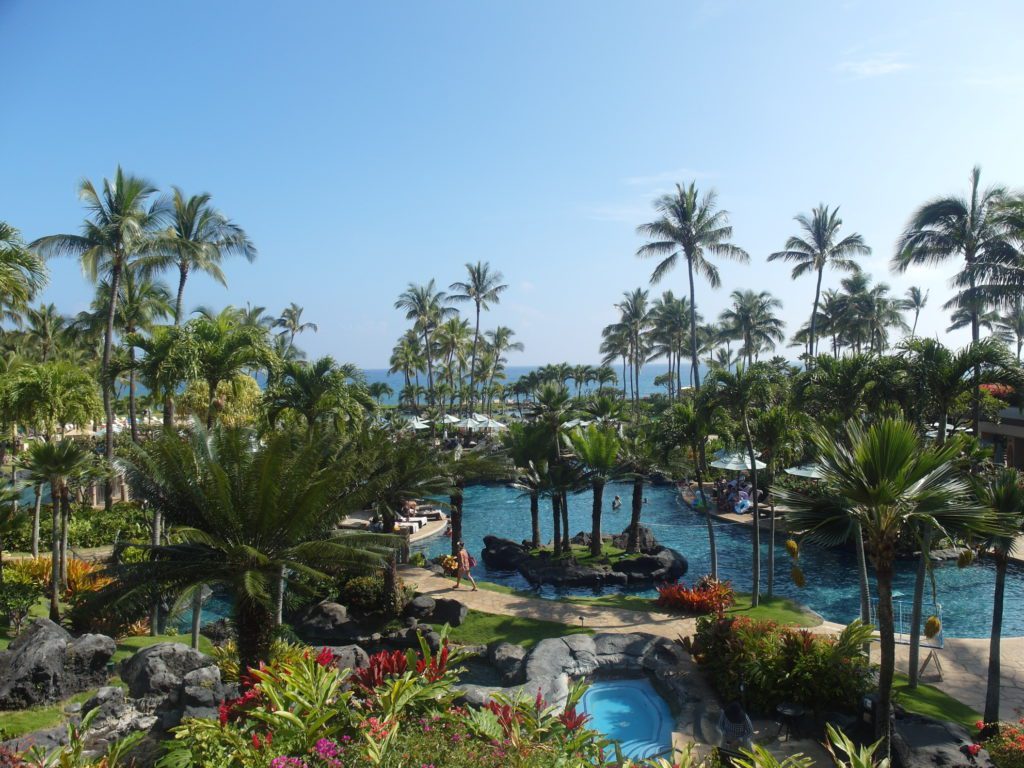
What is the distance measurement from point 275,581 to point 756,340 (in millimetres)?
68843

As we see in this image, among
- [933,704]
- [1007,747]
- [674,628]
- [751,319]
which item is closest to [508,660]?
[674,628]

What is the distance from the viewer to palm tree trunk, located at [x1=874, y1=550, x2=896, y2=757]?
8.49m

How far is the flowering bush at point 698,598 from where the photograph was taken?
693 inches

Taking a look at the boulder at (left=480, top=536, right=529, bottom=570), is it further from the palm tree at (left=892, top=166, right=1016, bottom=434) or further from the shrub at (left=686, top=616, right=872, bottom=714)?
the palm tree at (left=892, top=166, right=1016, bottom=434)

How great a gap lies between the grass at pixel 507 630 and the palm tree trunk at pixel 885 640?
752 cm

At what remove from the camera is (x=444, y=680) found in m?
8.22

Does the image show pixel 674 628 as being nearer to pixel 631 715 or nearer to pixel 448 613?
pixel 631 715

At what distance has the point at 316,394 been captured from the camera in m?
21.3

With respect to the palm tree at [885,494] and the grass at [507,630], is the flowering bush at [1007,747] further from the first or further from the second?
the grass at [507,630]

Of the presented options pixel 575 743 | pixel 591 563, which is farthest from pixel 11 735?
pixel 591 563

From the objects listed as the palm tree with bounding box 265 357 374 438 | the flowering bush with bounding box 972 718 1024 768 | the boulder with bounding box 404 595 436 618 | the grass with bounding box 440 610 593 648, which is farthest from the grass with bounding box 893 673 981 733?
the palm tree with bounding box 265 357 374 438

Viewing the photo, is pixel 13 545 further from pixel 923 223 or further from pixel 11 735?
pixel 923 223

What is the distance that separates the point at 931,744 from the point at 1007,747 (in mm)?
966

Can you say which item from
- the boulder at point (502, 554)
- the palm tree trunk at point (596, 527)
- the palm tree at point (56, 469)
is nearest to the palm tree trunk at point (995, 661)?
the palm tree trunk at point (596, 527)
